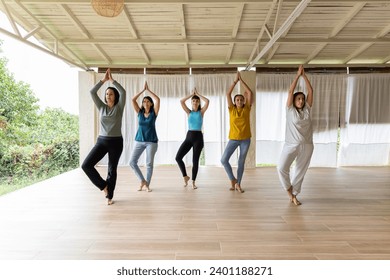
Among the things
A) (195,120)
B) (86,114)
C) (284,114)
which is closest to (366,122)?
(284,114)

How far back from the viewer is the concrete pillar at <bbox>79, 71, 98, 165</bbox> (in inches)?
294

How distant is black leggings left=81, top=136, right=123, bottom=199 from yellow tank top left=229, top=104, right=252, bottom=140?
1.57 metres

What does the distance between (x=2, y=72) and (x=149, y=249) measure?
40.3 ft

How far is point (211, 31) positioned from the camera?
5684mm

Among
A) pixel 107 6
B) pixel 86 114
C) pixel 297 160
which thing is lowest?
pixel 297 160

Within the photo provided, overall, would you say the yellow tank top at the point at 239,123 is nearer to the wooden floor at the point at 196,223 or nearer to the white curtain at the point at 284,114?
the wooden floor at the point at 196,223

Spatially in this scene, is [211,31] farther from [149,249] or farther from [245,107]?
[149,249]

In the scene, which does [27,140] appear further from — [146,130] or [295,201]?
[295,201]

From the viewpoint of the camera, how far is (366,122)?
759cm

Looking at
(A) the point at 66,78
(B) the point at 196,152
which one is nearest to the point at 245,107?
(B) the point at 196,152

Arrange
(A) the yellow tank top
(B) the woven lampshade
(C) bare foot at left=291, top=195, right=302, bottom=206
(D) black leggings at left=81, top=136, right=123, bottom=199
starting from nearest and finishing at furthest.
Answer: (B) the woven lampshade → (D) black leggings at left=81, top=136, right=123, bottom=199 → (C) bare foot at left=291, top=195, right=302, bottom=206 → (A) the yellow tank top

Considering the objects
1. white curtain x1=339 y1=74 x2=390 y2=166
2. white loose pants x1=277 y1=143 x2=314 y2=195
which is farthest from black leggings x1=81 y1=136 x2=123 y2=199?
white curtain x1=339 y1=74 x2=390 y2=166

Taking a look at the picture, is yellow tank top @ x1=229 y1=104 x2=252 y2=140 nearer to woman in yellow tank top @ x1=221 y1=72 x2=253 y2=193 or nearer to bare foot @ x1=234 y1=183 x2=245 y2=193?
woman in yellow tank top @ x1=221 y1=72 x2=253 y2=193

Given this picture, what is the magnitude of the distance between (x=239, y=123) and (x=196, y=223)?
180 centimetres
